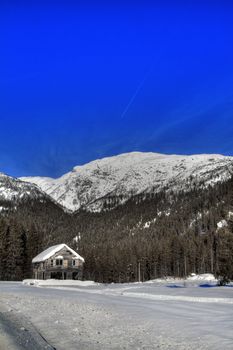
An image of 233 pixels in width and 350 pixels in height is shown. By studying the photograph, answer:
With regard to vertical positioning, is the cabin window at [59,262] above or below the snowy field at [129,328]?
above

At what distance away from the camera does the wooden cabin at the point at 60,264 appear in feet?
273

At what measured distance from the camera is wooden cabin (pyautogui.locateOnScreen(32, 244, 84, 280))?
273 ft

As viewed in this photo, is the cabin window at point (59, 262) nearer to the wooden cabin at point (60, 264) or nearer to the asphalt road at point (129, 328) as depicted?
the wooden cabin at point (60, 264)

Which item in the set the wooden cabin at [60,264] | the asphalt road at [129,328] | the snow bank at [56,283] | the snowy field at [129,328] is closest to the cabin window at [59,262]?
the wooden cabin at [60,264]

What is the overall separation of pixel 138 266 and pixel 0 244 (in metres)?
48.9

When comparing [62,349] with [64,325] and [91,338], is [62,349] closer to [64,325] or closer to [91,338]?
[91,338]

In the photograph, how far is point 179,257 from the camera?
124 meters

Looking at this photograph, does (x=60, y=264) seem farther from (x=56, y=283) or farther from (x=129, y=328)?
(x=129, y=328)

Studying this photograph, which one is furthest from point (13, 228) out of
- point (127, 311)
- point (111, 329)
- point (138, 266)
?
point (111, 329)

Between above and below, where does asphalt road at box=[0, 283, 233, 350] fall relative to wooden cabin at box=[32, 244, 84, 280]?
below

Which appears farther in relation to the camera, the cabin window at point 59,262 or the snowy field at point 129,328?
the cabin window at point 59,262

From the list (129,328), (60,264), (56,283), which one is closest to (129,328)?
(129,328)

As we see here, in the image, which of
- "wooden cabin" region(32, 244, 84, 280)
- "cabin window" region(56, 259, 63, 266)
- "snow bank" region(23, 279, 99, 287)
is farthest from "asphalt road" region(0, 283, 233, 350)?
"cabin window" region(56, 259, 63, 266)

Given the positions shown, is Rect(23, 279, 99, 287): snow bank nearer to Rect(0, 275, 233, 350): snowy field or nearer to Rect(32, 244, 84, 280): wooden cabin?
Rect(32, 244, 84, 280): wooden cabin
